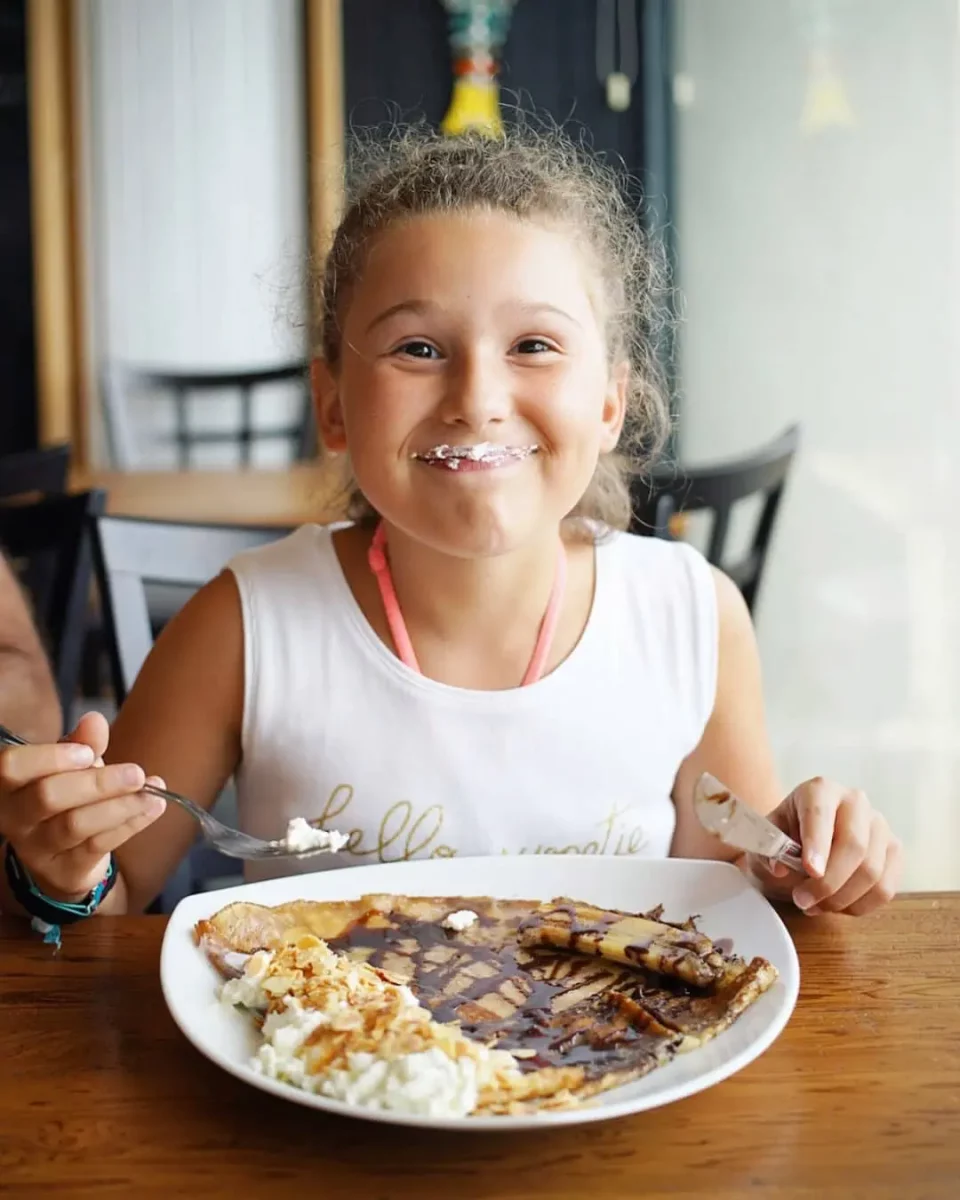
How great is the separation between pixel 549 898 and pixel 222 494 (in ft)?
7.74

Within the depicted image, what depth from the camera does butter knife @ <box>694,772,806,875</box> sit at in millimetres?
1024

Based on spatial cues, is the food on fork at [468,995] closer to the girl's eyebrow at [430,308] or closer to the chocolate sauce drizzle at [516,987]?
the chocolate sauce drizzle at [516,987]

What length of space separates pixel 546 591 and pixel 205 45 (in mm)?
4284

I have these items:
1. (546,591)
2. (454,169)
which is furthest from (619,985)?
(454,169)

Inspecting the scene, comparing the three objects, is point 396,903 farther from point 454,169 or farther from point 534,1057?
point 454,169

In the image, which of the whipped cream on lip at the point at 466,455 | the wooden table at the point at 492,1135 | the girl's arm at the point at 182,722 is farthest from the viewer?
the girl's arm at the point at 182,722

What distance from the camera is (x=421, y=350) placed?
3.93 ft

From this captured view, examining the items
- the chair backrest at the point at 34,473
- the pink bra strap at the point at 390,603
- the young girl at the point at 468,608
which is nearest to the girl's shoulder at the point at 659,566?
the young girl at the point at 468,608

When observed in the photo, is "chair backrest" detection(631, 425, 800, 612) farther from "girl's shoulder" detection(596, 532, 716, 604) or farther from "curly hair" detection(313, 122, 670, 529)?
"girl's shoulder" detection(596, 532, 716, 604)

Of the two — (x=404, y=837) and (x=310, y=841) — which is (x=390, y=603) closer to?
(x=404, y=837)

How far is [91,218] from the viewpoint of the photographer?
16.8ft

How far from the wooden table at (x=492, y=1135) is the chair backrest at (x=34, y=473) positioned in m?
1.69

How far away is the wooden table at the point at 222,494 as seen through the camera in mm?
2973

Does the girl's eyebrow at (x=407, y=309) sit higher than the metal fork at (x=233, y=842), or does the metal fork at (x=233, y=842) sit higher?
the girl's eyebrow at (x=407, y=309)
